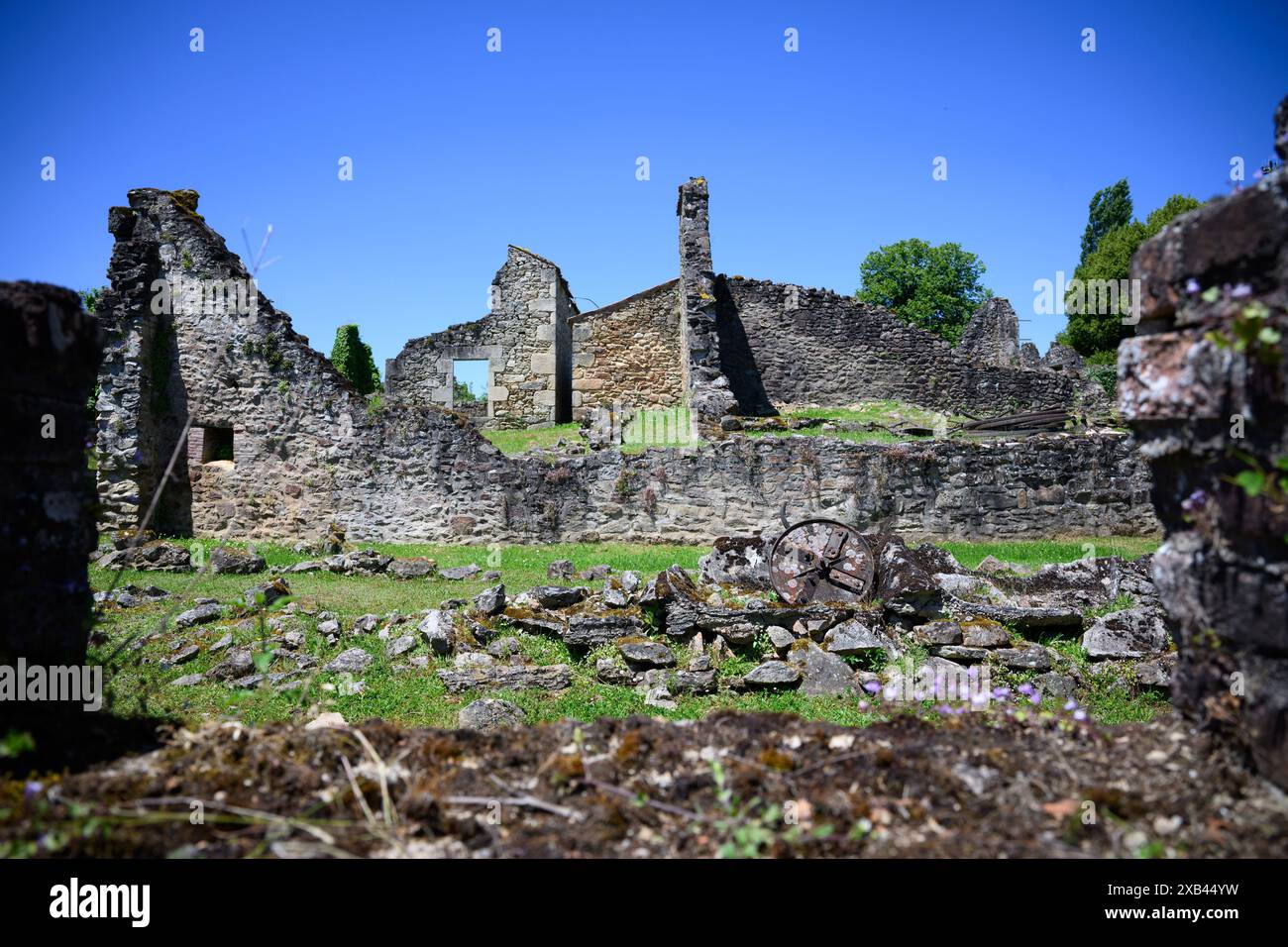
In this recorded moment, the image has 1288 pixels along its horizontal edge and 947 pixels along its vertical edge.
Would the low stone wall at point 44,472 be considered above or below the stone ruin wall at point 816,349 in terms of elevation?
below

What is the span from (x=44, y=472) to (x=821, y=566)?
6.98 meters

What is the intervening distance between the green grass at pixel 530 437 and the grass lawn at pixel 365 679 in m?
6.18

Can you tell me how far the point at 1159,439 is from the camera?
8.16ft

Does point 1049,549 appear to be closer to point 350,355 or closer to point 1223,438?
point 1223,438

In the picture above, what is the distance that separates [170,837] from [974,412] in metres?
21.4

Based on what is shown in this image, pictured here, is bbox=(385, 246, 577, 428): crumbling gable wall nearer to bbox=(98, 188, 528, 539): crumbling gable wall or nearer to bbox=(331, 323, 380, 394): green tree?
bbox=(331, 323, 380, 394): green tree

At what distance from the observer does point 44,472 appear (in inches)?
108

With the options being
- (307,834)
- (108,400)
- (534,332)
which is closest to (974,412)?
(534,332)

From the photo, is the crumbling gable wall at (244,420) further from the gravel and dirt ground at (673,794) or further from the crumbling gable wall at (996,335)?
the crumbling gable wall at (996,335)

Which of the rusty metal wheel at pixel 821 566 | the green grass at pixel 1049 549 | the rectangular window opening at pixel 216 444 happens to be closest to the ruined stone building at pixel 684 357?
the rectangular window opening at pixel 216 444

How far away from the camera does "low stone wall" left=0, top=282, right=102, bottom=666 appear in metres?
2.55

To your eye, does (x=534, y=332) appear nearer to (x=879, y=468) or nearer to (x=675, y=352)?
(x=675, y=352)

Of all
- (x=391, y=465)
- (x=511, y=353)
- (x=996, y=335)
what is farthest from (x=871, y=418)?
(x=996, y=335)

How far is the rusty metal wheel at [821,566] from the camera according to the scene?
27.2 feet
